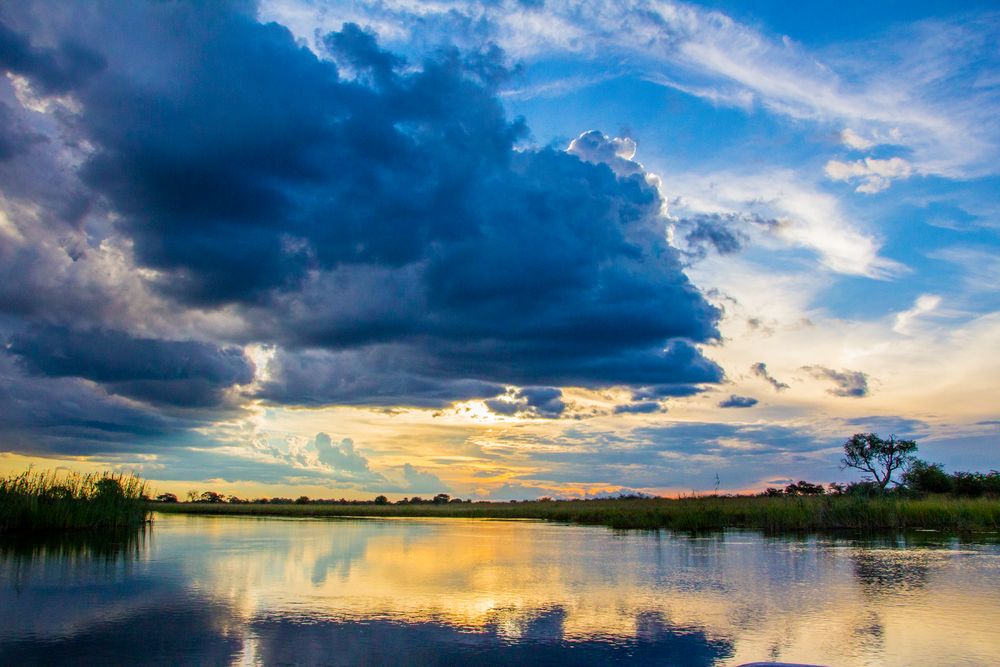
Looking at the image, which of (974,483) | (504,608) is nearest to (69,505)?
(504,608)

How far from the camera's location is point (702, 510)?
4384 cm

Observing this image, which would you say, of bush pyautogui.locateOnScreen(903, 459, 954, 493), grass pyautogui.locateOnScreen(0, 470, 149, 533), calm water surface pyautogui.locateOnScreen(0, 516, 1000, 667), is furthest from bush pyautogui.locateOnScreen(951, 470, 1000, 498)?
grass pyautogui.locateOnScreen(0, 470, 149, 533)

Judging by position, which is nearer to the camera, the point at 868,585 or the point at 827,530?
the point at 868,585

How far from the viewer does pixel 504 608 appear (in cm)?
1440

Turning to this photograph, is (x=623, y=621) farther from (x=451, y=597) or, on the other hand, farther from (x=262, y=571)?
(x=262, y=571)

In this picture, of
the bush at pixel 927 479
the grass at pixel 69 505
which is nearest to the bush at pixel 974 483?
the bush at pixel 927 479

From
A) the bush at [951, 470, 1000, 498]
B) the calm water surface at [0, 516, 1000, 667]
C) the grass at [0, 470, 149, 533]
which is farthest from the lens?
the bush at [951, 470, 1000, 498]

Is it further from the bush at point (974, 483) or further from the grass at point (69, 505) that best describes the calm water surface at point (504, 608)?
the bush at point (974, 483)

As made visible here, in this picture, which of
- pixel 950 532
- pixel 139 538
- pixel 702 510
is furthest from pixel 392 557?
pixel 950 532

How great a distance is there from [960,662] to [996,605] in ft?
17.5

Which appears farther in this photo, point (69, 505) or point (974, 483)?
point (974, 483)

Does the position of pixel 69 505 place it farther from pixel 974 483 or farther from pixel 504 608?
pixel 974 483

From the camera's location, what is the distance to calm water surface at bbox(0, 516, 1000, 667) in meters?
10.6

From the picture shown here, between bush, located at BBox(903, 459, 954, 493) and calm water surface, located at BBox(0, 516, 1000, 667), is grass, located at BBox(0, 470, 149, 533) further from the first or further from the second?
bush, located at BBox(903, 459, 954, 493)
